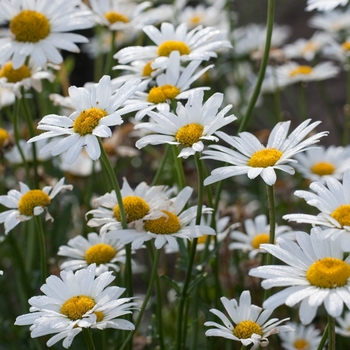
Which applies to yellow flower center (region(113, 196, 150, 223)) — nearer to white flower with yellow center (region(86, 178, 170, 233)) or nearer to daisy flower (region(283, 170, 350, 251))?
white flower with yellow center (region(86, 178, 170, 233))

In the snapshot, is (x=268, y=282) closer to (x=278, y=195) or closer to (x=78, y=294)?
(x=78, y=294)

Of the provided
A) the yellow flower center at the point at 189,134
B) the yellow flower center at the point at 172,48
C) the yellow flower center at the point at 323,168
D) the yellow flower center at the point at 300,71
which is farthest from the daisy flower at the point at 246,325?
the yellow flower center at the point at 300,71

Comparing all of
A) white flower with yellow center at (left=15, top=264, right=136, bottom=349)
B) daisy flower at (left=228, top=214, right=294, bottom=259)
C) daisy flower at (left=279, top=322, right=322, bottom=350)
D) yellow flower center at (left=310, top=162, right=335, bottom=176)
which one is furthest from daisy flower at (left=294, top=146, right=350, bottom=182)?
white flower with yellow center at (left=15, top=264, right=136, bottom=349)

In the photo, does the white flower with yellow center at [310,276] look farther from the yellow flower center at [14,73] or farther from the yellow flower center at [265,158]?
the yellow flower center at [14,73]

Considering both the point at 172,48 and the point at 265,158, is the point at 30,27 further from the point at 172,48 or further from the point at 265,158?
the point at 265,158

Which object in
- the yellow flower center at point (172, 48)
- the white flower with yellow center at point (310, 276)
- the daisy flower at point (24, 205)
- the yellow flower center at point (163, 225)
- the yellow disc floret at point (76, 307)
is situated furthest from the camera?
the yellow flower center at point (172, 48)

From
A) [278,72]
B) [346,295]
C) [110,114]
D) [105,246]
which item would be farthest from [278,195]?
[346,295]

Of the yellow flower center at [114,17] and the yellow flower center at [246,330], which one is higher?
the yellow flower center at [114,17]
